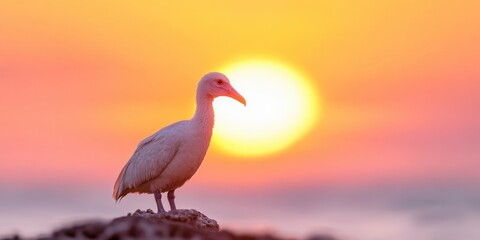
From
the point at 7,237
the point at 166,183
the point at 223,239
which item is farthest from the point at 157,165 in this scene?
the point at 223,239

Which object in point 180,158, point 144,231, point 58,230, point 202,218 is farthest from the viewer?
point 180,158

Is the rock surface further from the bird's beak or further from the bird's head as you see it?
the bird's beak

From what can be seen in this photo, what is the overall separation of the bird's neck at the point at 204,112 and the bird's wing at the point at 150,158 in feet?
2.47

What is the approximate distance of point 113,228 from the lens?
14.2 metres

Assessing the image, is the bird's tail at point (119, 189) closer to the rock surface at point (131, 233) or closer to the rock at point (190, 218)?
the rock at point (190, 218)

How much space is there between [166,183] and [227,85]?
3317 mm

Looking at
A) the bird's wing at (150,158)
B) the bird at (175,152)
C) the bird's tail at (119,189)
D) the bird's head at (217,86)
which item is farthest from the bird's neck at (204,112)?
the bird's tail at (119,189)

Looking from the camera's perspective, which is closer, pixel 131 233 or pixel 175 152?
pixel 131 233

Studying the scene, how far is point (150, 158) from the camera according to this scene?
26906 mm

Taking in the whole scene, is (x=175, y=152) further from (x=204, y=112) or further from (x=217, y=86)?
(x=217, y=86)

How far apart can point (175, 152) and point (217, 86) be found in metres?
2.41

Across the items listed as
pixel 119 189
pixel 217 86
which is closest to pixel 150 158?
pixel 119 189

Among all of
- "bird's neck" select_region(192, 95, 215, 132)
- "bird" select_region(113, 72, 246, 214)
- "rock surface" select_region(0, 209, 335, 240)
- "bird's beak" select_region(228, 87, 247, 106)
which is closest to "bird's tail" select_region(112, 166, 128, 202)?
"bird" select_region(113, 72, 246, 214)

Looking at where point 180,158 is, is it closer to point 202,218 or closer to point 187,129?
point 187,129
